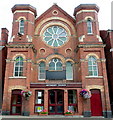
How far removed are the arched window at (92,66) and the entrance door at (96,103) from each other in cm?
216

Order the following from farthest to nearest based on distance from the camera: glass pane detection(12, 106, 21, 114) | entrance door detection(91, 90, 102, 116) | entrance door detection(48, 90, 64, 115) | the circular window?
the circular window < entrance door detection(48, 90, 64, 115) < glass pane detection(12, 106, 21, 114) < entrance door detection(91, 90, 102, 116)

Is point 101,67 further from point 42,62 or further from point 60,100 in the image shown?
point 42,62

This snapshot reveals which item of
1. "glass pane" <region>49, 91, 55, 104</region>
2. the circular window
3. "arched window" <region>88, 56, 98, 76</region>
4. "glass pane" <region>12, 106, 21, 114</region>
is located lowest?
"glass pane" <region>12, 106, 21, 114</region>

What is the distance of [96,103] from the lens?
58.4ft

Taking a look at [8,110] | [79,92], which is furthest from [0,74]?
[79,92]

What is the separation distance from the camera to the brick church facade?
17.8 meters

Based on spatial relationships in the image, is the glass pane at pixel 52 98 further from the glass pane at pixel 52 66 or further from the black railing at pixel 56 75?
the glass pane at pixel 52 66

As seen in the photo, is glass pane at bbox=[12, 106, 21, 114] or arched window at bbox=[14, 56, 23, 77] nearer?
glass pane at bbox=[12, 106, 21, 114]

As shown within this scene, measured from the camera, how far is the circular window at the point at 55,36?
21.8 meters

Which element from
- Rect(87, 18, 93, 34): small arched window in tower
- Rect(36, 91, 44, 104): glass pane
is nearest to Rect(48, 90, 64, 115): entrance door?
Rect(36, 91, 44, 104): glass pane

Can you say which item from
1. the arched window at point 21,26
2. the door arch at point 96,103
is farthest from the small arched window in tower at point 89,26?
the arched window at point 21,26

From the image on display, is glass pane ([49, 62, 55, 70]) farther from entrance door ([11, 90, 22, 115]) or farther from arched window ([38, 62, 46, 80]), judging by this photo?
entrance door ([11, 90, 22, 115])

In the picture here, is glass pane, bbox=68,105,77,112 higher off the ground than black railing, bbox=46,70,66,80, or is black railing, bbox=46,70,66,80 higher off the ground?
black railing, bbox=46,70,66,80

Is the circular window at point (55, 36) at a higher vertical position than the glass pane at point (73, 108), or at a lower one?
higher
